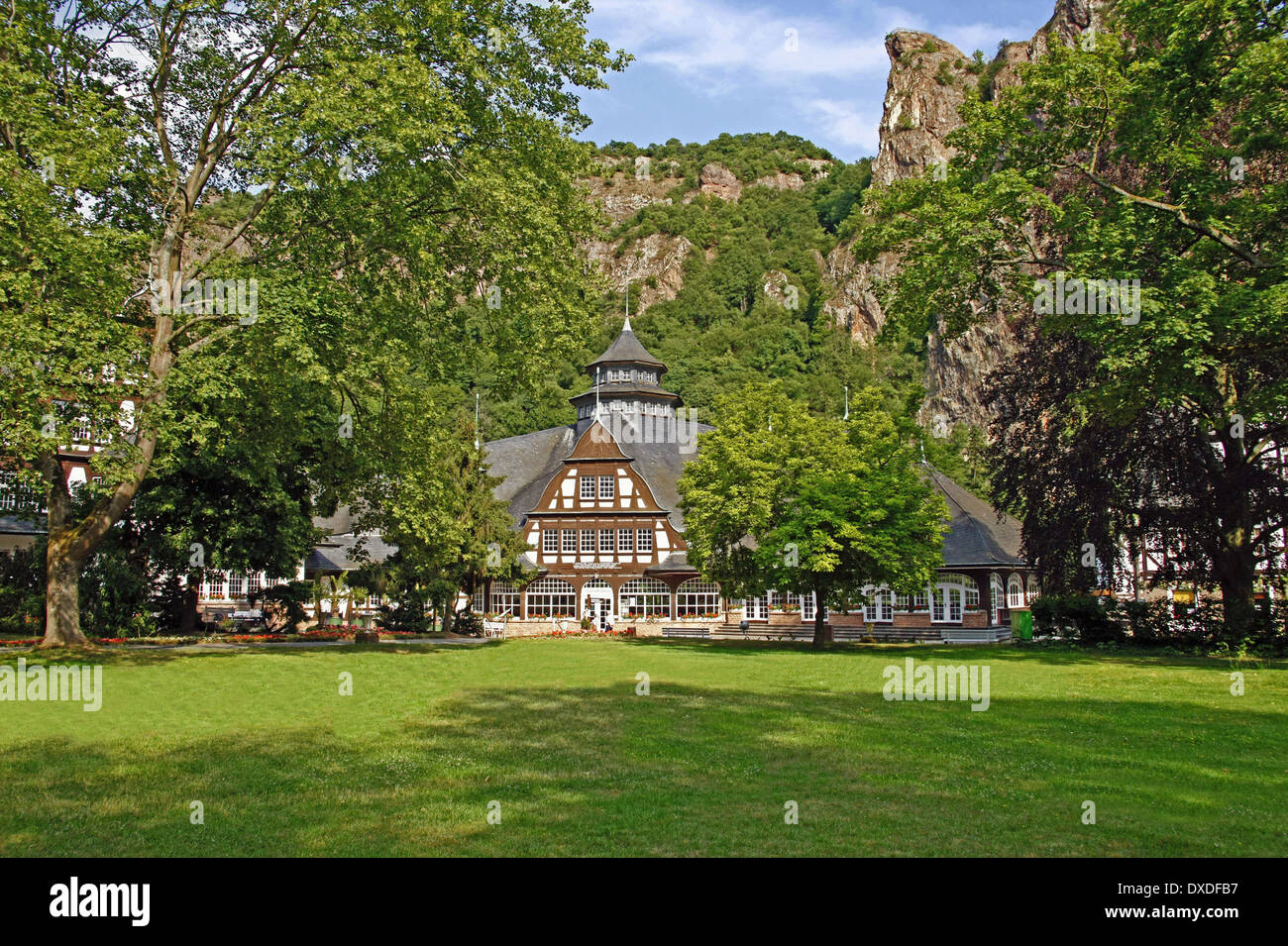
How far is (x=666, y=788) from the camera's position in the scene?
28.2 feet

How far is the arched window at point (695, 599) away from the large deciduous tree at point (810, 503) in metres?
14.8

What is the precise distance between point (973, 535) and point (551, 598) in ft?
72.7

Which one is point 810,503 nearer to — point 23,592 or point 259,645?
A: point 259,645

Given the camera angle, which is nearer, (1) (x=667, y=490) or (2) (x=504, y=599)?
(2) (x=504, y=599)

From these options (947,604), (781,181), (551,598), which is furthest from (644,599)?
(781,181)

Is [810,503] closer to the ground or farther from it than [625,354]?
closer to the ground

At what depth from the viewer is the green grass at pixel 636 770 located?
6855 millimetres

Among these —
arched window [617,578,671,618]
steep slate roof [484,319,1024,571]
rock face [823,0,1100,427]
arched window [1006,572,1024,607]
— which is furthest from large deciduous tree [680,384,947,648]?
rock face [823,0,1100,427]

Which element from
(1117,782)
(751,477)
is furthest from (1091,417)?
(1117,782)

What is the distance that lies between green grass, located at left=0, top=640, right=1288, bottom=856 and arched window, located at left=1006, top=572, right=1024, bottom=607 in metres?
25.6

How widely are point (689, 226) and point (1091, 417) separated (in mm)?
149157

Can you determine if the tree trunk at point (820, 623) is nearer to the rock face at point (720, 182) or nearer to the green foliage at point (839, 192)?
the green foliage at point (839, 192)

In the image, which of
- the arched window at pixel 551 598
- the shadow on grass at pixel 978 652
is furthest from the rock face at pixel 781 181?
the shadow on grass at pixel 978 652

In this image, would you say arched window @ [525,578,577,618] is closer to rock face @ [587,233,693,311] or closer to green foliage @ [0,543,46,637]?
green foliage @ [0,543,46,637]
